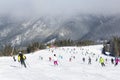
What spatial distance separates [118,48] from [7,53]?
56.7 meters

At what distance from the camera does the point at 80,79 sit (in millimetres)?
31094

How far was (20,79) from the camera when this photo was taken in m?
27.0

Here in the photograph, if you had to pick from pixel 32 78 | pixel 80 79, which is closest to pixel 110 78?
pixel 80 79

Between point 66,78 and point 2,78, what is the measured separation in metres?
7.22

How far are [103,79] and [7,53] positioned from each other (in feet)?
477

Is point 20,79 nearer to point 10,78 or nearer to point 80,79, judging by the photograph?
point 10,78

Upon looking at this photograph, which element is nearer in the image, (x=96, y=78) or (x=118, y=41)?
(x=96, y=78)

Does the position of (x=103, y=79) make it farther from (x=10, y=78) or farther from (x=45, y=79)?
(x=10, y=78)

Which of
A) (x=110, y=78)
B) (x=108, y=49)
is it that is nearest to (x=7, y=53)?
(x=108, y=49)

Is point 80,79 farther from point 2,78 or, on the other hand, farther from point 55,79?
point 2,78

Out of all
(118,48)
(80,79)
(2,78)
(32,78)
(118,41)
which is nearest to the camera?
(2,78)

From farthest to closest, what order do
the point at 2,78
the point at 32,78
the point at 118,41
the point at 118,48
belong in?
1. the point at 118,41
2. the point at 118,48
3. the point at 32,78
4. the point at 2,78

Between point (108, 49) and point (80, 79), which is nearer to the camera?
point (80, 79)

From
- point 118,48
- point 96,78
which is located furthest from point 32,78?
point 118,48
